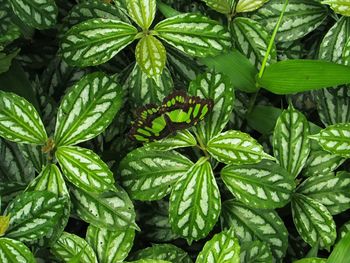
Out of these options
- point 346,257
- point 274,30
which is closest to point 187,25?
point 274,30

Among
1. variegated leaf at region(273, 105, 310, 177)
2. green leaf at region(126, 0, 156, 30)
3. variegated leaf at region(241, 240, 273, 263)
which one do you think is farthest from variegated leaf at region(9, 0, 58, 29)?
variegated leaf at region(241, 240, 273, 263)

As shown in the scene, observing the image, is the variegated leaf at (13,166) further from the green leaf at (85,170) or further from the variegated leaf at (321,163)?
the variegated leaf at (321,163)

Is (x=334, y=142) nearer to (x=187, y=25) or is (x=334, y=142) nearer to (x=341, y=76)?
(x=341, y=76)

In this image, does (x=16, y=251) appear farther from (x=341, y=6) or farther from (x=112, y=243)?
(x=341, y=6)

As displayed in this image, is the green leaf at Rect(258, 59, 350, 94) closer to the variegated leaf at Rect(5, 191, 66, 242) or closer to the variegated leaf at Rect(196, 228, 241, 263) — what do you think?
the variegated leaf at Rect(196, 228, 241, 263)

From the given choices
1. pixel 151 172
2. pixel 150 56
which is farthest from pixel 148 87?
pixel 151 172

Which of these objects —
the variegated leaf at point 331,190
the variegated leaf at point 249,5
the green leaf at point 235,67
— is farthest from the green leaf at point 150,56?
the variegated leaf at point 331,190
